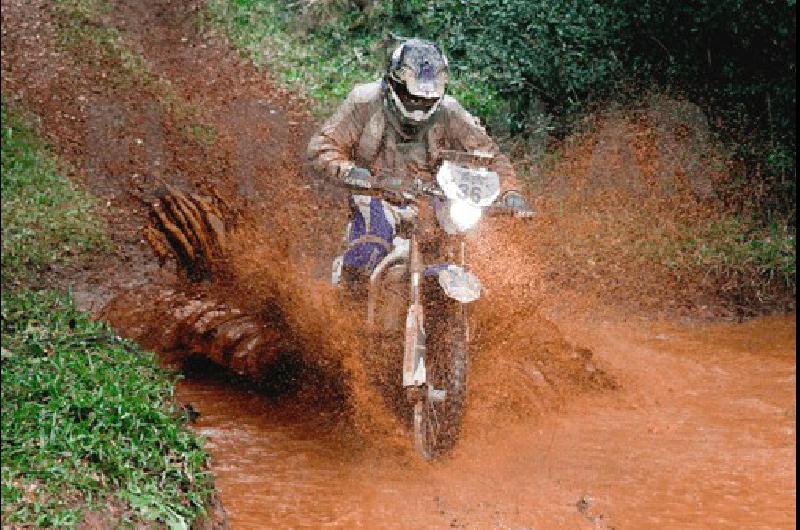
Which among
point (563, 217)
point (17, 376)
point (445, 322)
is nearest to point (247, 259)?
point (445, 322)

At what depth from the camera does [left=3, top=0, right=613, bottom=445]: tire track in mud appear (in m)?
6.32

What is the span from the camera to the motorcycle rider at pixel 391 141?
502 centimetres

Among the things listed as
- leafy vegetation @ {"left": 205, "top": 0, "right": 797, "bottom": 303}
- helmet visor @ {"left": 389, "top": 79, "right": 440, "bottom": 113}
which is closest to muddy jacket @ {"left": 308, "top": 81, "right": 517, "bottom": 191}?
helmet visor @ {"left": 389, "top": 79, "right": 440, "bottom": 113}

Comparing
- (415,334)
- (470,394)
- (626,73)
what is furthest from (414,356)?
(626,73)

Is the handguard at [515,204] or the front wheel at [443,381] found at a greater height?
the handguard at [515,204]

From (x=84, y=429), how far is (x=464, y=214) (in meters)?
2.04

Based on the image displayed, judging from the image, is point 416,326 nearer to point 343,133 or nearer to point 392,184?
point 392,184

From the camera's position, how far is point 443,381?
5051mm

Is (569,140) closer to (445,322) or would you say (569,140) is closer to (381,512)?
(445,322)

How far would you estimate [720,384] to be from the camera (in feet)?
21.5

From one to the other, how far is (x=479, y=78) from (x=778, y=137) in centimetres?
338

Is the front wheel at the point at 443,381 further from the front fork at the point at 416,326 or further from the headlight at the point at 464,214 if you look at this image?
the headlight at the point at 464,214

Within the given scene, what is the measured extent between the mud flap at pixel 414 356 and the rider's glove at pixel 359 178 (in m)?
0.73

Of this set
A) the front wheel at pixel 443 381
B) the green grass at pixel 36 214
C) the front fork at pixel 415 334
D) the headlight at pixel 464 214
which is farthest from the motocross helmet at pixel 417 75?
the green grass at pixel 36 214
